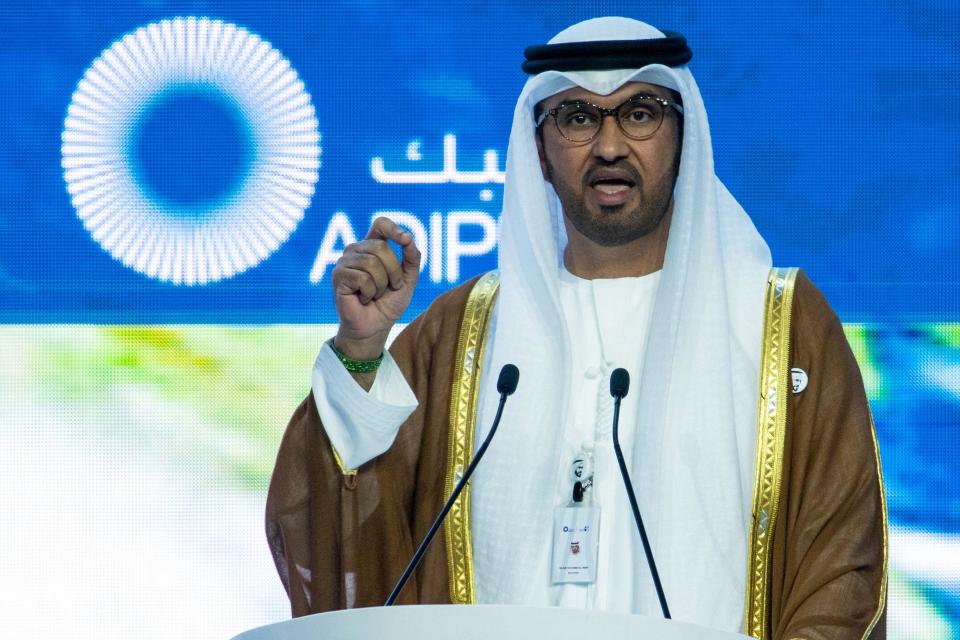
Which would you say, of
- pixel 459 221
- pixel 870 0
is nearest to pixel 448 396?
pixel 459 221

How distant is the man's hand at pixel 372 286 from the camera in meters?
2.53

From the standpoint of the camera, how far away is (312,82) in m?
3.87

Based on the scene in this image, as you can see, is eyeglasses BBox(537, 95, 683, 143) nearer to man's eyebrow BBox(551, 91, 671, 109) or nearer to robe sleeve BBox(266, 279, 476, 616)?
man's eyebrow BBox(551, 91, 671, 109)

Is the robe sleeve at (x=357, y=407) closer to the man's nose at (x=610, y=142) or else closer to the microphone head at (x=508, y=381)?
the microphone head at (x=508, y=381)

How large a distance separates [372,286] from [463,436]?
391 mm

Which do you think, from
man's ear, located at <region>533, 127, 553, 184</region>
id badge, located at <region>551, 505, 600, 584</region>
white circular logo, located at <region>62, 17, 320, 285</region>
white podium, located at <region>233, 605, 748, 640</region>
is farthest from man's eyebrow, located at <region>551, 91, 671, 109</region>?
white podium, located at <region>233, 605, 748, 640</region>

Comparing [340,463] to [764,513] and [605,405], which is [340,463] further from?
[764,513]

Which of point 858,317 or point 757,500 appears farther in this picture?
point 858,317

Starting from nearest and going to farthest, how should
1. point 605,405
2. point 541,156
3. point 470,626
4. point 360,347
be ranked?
point 470,626, point 360,347, point 605,405, point 541,156

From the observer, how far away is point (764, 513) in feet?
8.66

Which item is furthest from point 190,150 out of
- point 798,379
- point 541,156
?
point 798,379

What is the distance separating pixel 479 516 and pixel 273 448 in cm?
110

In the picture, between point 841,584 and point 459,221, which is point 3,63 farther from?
point 841,584

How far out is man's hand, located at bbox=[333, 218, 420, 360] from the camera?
253 cm
